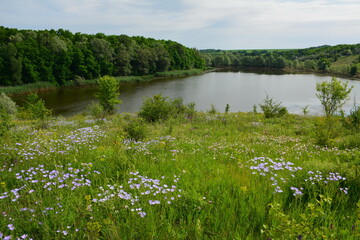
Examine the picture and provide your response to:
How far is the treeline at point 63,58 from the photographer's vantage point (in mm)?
50781

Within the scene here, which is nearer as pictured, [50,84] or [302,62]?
[50,84]

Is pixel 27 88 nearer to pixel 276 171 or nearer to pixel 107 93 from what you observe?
pixel 107 93

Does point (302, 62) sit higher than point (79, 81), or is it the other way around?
point (302, 62)

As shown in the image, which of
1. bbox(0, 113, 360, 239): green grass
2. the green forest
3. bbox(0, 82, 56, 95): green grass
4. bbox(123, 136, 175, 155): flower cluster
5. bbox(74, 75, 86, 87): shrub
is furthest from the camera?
bbox(74, 75, 86, 87): shrub

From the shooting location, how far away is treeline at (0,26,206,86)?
5078cm

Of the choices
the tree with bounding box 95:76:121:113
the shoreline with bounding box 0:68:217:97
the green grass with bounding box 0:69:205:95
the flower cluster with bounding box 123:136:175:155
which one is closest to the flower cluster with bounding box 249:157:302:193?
the flower cluster with bounding box 123:136:175:155

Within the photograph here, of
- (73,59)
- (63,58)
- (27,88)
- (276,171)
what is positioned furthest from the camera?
(73,59)

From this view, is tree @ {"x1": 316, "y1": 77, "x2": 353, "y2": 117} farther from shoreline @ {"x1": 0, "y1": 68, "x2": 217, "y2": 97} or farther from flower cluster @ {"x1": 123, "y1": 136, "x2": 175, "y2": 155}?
shoreline @ {"x1": 0, "y1": 68, "x2": 217, "y2": 97}

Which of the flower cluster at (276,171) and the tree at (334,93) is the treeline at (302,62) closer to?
the tree at (334,93)

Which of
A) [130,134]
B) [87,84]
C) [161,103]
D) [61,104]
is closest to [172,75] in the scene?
[87,84]

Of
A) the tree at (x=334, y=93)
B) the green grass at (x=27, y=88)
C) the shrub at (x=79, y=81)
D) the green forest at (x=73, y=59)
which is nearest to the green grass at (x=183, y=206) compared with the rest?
the tree at (x=334, y=93)

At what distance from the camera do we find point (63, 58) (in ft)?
200

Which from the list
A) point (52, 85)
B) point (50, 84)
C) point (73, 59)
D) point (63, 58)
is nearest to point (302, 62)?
point (73, 59)

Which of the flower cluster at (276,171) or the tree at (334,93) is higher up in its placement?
the flower cluster at (276,171)
